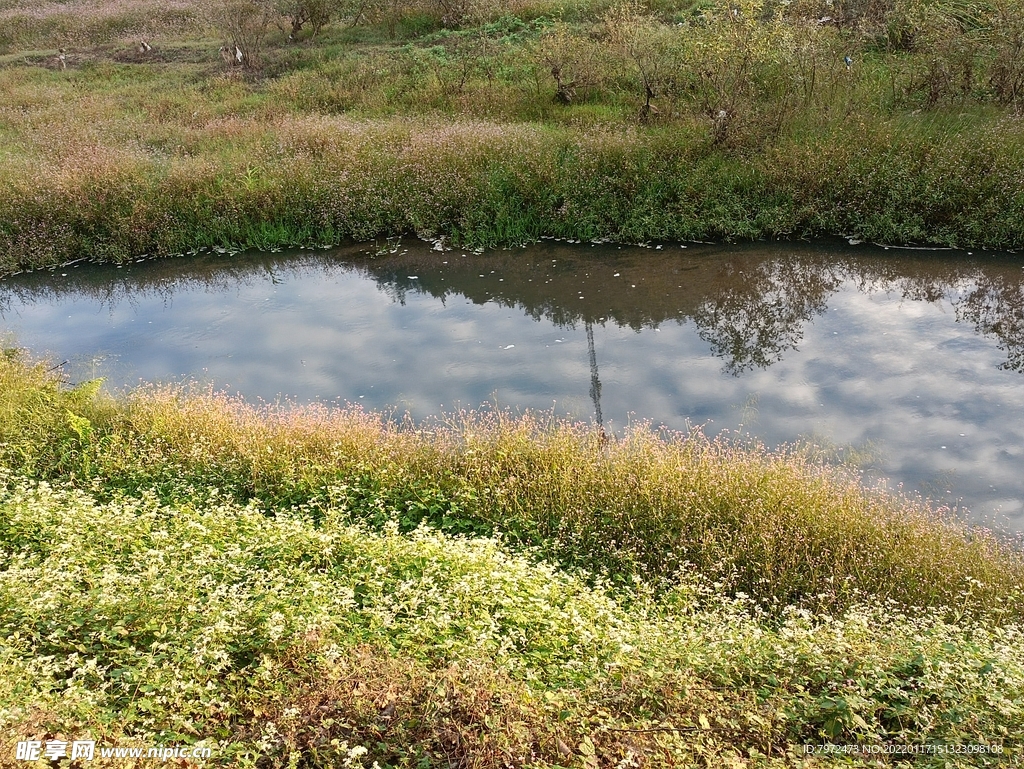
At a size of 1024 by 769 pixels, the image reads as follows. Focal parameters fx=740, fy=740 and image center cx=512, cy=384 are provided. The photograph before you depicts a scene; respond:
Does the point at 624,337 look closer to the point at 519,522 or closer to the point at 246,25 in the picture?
the point at 519,522

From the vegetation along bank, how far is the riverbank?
7236 millimetres

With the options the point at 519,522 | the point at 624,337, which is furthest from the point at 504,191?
the point at 519,522

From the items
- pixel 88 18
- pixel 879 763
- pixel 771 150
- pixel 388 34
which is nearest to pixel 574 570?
pixel 879 763

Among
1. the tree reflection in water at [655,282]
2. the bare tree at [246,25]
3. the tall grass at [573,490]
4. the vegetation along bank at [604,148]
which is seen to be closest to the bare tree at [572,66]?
the vegetation along bank at [604,148]

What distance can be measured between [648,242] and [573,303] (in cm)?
263

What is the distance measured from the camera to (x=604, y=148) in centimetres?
1464

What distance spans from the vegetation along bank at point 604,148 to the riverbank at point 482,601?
7.24 metres

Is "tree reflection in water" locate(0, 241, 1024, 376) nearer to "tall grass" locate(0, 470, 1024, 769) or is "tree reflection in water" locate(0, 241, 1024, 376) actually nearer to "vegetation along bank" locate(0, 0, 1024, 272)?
"vegetation along bank" locate(0, 0, 1024, 272)

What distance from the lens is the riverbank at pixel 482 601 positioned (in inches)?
161

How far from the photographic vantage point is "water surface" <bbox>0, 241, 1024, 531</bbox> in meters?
8.73

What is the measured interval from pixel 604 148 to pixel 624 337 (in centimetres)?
529

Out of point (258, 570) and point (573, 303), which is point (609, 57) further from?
point (258, 570)

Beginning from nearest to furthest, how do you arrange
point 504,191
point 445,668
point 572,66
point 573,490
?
1. point 445,668
2. point 573,490
3. point 504,191
4. point 572,66

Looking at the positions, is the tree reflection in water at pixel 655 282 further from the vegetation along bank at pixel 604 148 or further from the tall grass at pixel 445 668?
the tall grass at pixel 445 668
